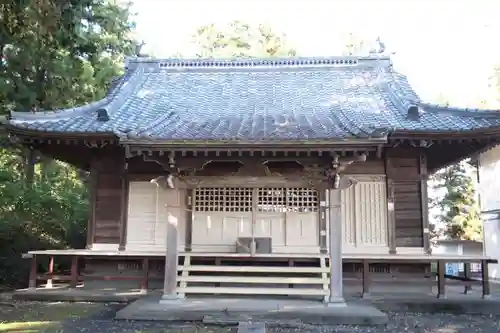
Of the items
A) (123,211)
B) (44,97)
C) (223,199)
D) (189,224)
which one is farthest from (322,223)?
(44,97)

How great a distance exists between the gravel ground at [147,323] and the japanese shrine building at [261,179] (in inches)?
42.1

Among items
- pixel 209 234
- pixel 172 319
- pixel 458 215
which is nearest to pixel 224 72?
pixel 209 234

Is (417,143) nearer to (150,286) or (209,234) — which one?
(209,234)

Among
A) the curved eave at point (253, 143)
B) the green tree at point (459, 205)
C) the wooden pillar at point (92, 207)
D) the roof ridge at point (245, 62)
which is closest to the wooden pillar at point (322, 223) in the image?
the curved eave at point (253, 143)

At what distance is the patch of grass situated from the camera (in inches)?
272

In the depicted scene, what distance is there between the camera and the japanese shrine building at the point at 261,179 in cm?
811

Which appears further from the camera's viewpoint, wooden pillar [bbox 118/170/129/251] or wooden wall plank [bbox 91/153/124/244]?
wooden wall plank [bbox 91/153/124/244]

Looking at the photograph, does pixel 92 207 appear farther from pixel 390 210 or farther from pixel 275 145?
pixel 390 210

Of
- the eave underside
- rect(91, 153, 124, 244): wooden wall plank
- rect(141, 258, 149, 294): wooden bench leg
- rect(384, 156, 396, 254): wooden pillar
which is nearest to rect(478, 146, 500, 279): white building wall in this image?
the eave underside

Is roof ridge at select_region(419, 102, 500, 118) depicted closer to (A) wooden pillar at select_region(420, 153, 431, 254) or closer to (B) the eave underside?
(B) the eave underside

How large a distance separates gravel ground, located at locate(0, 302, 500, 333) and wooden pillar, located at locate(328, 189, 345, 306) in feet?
2.86

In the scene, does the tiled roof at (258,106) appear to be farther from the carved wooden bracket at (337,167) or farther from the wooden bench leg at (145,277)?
the wooden bench leg at (145,277)

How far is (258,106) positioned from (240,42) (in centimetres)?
1903

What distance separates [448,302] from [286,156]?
416cm
